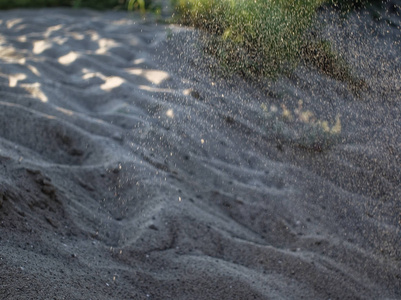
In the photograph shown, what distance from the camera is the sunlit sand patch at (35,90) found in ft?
10.2

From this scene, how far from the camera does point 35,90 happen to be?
10.5 feet

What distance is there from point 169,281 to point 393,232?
103 centimetres

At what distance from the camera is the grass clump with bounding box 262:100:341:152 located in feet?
8.68

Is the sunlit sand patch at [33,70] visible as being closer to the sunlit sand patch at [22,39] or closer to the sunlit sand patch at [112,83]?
the sunlit sand patch at [112,83]

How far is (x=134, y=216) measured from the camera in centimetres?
218

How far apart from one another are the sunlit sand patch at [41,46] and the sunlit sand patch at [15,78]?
0.73 meters

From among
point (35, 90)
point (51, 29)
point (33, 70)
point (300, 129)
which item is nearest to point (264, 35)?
point (300, 129)

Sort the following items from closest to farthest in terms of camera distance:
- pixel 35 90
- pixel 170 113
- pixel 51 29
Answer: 1. pixel 170 113
2. pixel 35 90
3. pixel 51 29

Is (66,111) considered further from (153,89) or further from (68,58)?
(68,58)

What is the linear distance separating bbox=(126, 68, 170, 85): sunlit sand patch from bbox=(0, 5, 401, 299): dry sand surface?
2cm

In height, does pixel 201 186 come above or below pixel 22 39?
below

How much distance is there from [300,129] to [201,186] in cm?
63

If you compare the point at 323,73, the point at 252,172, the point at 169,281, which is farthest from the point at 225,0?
the point at 169,281

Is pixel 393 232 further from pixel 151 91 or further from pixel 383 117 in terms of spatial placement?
pixel 151 91
